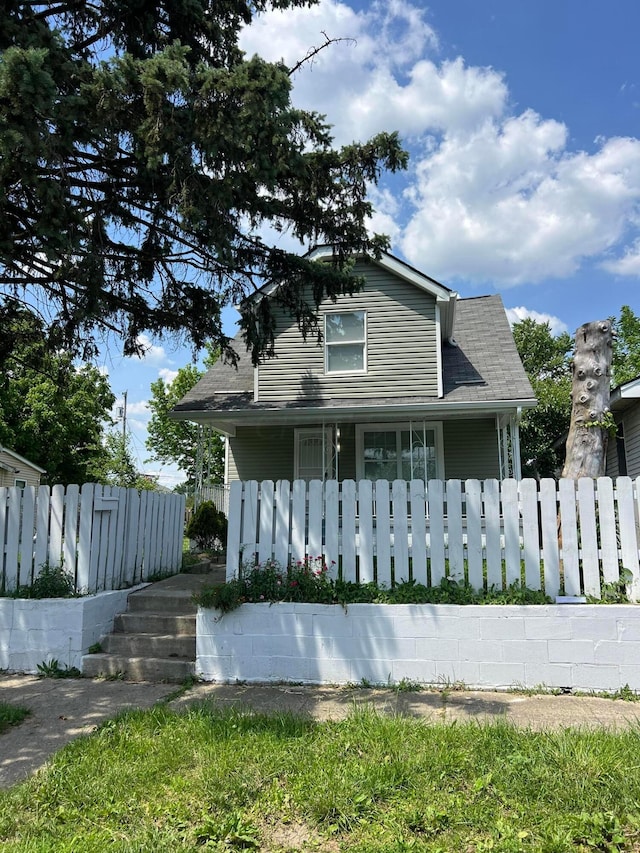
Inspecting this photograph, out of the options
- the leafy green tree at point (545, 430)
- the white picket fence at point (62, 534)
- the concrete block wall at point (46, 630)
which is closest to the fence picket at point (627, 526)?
the concrete block wall at point (46, 630)

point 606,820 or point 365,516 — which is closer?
point 606,820

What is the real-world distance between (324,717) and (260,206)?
4999 mm

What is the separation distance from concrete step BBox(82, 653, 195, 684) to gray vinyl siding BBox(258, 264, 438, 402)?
712 cm

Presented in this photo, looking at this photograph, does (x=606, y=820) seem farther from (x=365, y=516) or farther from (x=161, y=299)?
(x=161, y=299)

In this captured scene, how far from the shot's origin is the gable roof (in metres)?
11.0

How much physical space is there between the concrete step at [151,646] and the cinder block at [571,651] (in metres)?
3.30

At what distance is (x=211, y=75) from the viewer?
4703mm

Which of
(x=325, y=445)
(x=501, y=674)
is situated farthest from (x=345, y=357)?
(x=501, y=674)

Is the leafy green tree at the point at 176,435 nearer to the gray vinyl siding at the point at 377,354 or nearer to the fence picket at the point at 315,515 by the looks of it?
the gray vinyl siding at the point at 377,354

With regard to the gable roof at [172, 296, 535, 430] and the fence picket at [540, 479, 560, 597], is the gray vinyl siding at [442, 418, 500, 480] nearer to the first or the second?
the gable roof at [172, 296, 535, 430]

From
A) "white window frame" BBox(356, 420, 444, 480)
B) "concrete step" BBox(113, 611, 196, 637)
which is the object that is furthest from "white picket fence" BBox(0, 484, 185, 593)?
"white window frame" BBox(356, 420, 444, 480)

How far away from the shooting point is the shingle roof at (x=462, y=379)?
11.2 m

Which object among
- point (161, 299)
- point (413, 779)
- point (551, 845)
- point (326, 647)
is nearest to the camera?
point (551, 845)

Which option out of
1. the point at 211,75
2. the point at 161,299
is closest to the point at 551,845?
the point at 211,75
